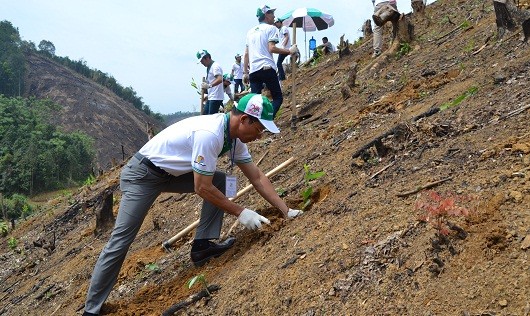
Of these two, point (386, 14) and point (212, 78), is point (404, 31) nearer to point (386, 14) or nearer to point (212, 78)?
point (386, 14)

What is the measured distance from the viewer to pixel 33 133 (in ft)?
119

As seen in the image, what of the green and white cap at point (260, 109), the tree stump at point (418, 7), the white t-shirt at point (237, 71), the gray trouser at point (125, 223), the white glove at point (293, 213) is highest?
the white t-shirt at point (237, 71)

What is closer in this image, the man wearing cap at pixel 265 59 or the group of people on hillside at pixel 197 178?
the group of people on hillside at pixel 197 178

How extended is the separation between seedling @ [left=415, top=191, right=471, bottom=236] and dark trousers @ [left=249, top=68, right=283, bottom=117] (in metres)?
3.85

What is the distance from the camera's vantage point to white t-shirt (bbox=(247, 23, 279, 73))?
6641 mm

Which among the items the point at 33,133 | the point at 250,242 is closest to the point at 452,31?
the point at 250,242

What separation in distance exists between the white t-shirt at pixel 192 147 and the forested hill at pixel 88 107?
2070 inches

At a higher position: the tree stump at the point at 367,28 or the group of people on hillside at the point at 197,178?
the tree stump at the point at 367,28

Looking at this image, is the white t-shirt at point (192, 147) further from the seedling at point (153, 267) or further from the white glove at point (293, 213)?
the seedling at point (153, 267)

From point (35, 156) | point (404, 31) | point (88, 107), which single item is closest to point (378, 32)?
point (404, 31)

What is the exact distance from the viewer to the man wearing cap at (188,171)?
11.3ft

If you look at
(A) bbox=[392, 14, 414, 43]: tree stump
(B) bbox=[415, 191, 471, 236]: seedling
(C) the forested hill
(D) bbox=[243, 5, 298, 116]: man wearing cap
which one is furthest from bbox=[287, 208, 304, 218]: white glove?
(C) the forested hill

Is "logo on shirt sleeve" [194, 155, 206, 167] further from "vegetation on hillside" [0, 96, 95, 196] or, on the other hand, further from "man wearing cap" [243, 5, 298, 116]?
"vegetation on hillside" [0, 96, 95, 196]

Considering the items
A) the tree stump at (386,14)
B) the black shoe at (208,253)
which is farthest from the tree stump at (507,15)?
the black shoe at (208,253)
